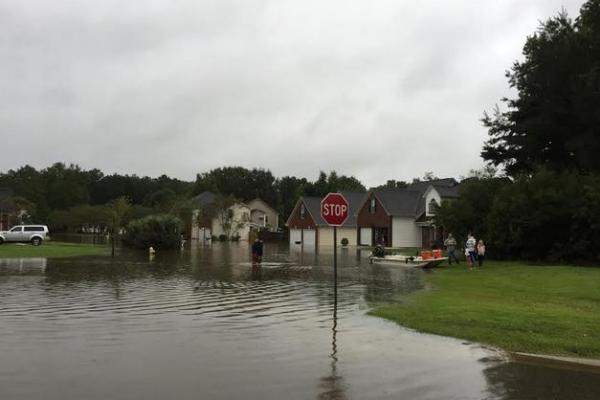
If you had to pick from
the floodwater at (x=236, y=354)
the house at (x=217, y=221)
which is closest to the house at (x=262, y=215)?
the house at (x=217, y=221)

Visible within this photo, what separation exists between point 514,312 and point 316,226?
6503 centimetres

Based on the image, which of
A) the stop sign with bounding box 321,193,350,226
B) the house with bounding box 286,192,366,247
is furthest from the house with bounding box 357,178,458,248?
the stop sign with bounding box 321,193,350,226

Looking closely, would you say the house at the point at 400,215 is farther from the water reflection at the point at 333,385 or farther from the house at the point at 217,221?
the water reflection at the point at 333,385

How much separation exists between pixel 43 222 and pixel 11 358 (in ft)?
343

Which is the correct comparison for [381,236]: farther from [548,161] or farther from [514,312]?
[514,312]

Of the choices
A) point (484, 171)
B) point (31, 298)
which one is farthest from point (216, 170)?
point (31, 298)

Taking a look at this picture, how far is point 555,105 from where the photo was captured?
3781 cm

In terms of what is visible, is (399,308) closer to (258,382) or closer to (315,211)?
(258,382)

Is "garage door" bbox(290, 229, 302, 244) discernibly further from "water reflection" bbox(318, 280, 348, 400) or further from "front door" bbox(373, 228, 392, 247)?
"water reflection" bbox(318, 280, 348, 400)

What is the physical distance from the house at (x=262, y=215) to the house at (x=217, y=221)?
39.5 feet

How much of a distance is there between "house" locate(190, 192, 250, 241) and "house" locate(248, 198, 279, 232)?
39.5 ft

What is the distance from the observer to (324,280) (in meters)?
22.6

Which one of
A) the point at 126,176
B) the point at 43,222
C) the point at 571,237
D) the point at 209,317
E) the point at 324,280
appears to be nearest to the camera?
the point at 209,317

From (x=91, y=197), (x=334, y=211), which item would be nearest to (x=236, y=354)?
(x=334, y=211)
